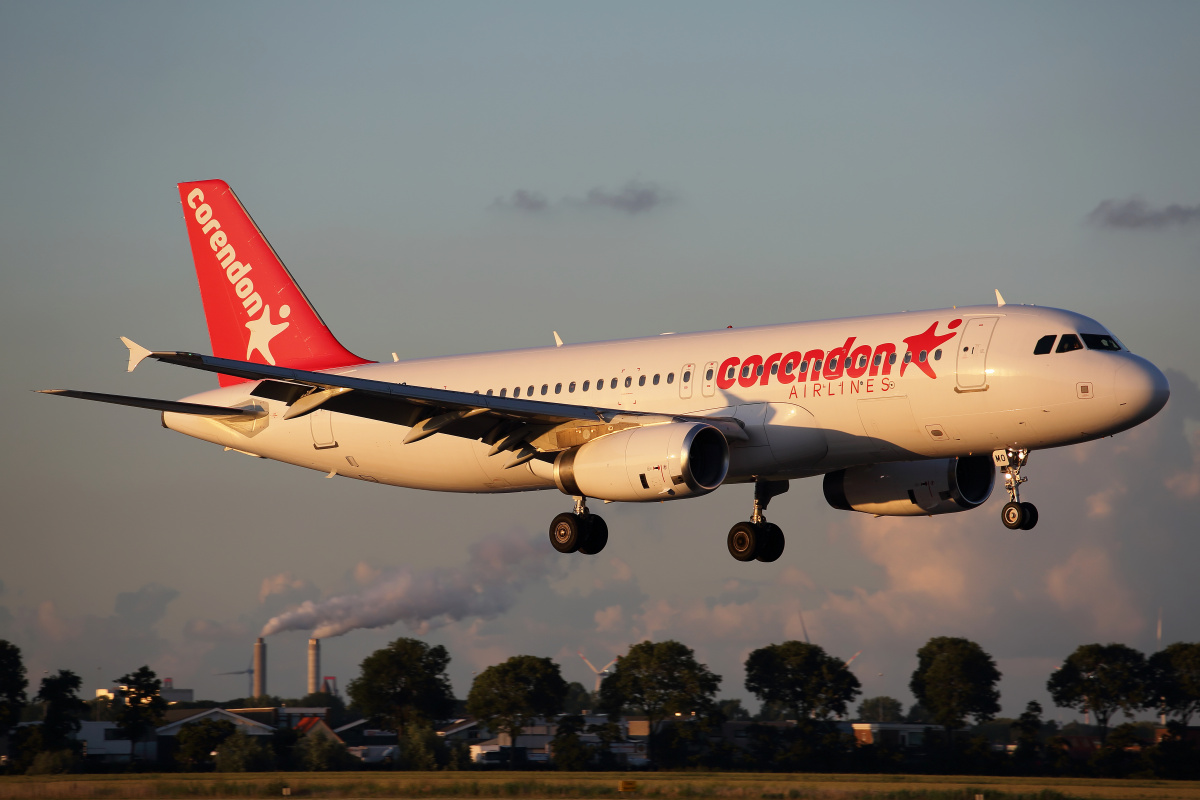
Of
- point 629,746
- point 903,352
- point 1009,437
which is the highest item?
point 903,352

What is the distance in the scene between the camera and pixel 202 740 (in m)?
78.4

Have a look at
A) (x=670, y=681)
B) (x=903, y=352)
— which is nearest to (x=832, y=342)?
(x=903, y=352)

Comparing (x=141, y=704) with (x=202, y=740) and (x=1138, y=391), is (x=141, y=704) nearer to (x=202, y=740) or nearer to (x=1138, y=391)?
(x=202, y=740)

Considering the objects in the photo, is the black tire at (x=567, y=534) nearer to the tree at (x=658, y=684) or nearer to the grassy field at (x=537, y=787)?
the grassy field at (x=537, y=787)

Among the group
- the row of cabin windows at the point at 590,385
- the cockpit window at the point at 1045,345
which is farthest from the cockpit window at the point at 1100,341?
the row of cabin windows at the point at 590,385

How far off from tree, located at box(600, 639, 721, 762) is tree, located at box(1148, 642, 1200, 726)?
34483mm

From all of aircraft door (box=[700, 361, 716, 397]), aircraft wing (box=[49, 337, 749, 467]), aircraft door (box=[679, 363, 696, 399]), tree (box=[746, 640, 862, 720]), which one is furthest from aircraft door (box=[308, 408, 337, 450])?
tree (box=[746, 640, 862, 720])

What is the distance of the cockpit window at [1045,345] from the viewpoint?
1203 inches

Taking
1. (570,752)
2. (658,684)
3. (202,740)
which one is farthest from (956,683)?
(202,740)

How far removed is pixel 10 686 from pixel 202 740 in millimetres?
21113

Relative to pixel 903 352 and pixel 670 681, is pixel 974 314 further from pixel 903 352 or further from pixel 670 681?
pixel 670 681

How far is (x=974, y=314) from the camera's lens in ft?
104

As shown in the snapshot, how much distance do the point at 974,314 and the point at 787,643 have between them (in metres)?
86.4

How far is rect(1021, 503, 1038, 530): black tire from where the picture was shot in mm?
31609
